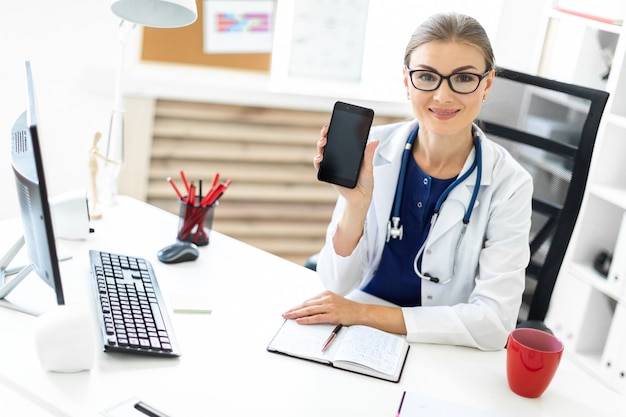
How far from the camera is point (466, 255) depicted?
1673 millimetres

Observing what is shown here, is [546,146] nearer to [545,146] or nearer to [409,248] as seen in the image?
[545,146]

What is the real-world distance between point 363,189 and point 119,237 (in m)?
0.61

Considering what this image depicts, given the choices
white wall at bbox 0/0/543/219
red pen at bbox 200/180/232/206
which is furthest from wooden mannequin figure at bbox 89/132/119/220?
white wall at bbox 0/0/543/219

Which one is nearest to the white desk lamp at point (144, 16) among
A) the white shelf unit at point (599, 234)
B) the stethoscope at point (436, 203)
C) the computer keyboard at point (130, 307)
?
the computer keyboard at point (130, 307)

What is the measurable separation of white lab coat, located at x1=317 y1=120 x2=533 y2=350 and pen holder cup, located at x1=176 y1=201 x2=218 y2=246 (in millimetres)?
311

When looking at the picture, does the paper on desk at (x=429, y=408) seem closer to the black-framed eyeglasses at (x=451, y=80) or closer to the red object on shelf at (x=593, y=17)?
the black-framed eyeglasses at (x=451, y=80)

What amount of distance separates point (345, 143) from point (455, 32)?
357mm

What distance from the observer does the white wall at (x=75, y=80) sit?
2398 mm

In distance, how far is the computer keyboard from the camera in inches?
50.6

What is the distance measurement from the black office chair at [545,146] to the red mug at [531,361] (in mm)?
519

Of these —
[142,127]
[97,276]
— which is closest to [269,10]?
[142,127]

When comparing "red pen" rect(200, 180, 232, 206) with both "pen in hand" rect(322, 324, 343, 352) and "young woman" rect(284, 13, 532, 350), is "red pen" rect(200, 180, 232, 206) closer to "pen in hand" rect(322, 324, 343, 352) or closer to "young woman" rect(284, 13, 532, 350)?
"young woman" rect(284, 13, 532, 350)

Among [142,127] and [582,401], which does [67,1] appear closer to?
[142,127]

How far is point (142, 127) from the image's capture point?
2770 millimetres
